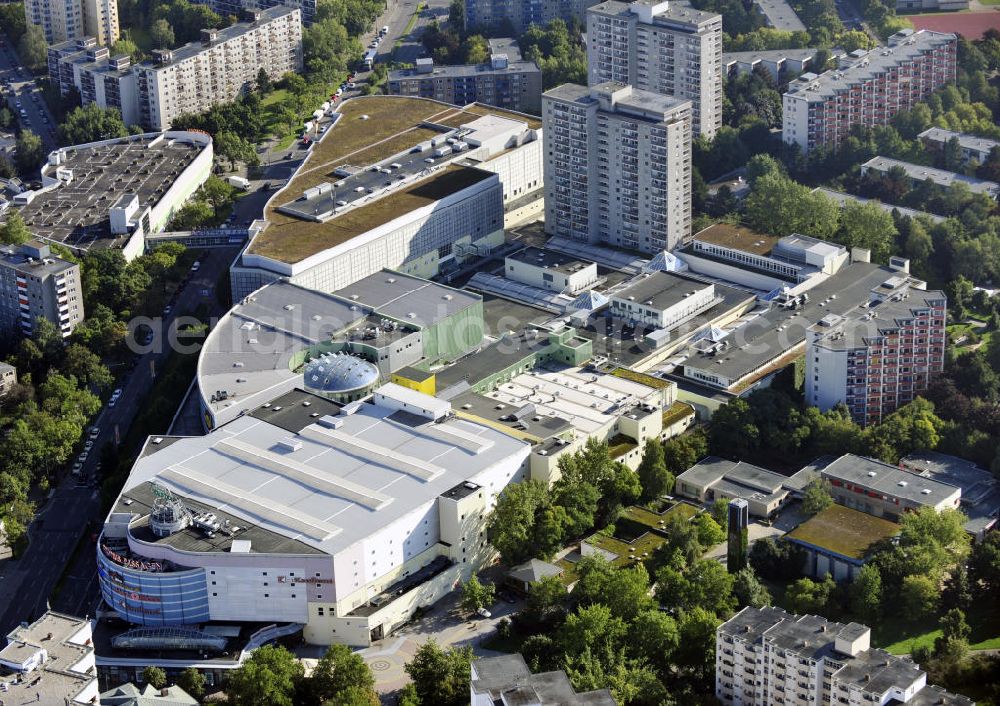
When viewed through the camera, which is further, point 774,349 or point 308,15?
point 308,15

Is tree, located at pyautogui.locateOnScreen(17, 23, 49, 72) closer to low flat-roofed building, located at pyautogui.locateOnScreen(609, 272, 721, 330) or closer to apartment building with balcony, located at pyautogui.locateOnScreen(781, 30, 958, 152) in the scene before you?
apartment building with balcony, located at pyautogui.locateOnScreen(781, 30, 958, 152)

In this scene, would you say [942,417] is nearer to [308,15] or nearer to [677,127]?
[677,127]

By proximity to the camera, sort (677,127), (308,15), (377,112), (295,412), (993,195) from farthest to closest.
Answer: (308,15)
(377,112)
(993,195)
(677,127)
(295,412)

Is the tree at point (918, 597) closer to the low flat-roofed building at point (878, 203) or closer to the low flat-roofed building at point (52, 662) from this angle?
the low flat-roofed building at point (52, 662)

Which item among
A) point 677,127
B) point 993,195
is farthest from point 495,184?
point 993,195

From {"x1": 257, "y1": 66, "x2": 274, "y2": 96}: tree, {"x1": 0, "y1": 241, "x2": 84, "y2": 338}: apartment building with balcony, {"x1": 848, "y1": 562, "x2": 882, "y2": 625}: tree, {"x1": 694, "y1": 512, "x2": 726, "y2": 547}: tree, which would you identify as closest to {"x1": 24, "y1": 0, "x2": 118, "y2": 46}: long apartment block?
{"x1": 257, "y1": 66, "x2": 274, "y2": 96}: tree

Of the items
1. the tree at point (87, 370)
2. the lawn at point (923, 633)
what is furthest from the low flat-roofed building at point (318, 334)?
the lawn at point (923, 633)
